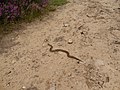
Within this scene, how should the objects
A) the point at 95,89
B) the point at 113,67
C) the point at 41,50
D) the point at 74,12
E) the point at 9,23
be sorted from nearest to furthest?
the point at 95,89
the point at 113,67
the point at 41,50
the point at 9,23
the point at 74,12

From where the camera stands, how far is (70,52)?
427 centimetres

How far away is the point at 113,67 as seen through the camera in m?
3.84

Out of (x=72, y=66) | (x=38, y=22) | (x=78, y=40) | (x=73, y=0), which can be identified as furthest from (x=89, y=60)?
(x=73, y=0)

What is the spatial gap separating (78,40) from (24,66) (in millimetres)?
1335

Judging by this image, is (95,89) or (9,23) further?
(9,23)

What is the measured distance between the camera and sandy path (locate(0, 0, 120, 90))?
361 cm

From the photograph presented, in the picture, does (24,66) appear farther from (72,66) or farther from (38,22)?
(38,22)

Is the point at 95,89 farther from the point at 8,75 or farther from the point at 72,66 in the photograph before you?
the point at 8,75

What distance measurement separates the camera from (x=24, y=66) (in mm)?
4023

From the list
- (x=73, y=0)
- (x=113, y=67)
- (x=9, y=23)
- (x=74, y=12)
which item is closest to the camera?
(x=113, y=67)

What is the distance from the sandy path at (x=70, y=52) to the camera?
3.61m

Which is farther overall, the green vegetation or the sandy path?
the green vegetation

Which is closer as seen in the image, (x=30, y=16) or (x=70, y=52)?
(x=70, y=52)

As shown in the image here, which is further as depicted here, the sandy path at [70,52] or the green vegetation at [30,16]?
the green vegetation at [30,16]
